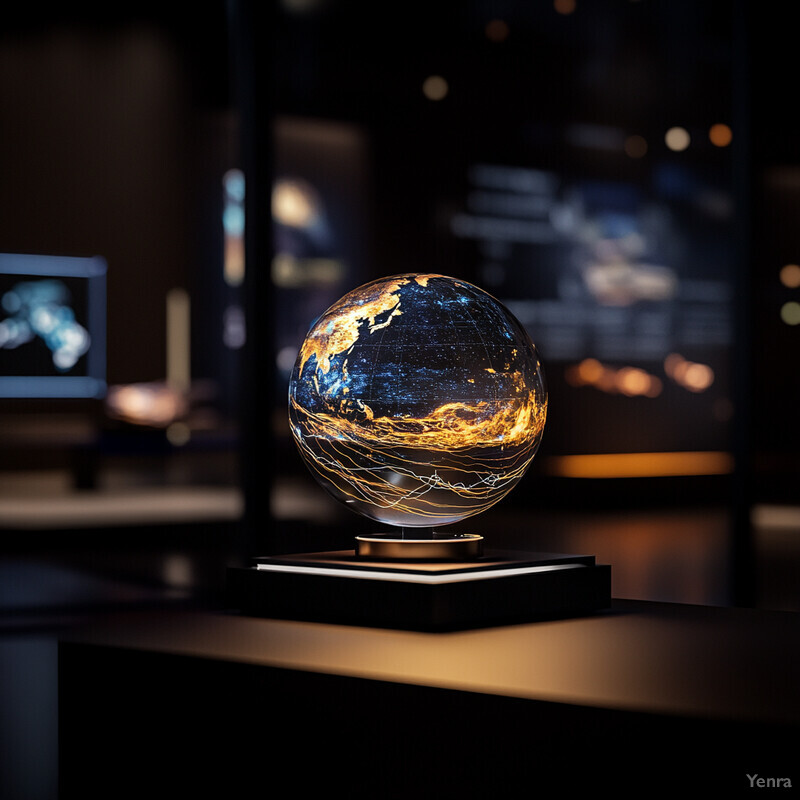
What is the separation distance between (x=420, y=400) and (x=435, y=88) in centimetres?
264

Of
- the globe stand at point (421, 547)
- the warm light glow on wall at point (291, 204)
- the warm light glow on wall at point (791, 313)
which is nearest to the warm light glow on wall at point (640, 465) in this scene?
the warm light glow on wall at point (791, 313)

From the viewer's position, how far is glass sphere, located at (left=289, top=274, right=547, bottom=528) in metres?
3.32

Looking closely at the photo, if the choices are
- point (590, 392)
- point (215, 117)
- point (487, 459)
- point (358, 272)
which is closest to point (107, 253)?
point (215, 117)

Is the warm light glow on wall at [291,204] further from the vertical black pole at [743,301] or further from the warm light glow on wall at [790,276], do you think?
the warm light glow on wall at [790,276]

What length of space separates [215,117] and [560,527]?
2690 mm

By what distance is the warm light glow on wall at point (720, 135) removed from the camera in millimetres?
4574

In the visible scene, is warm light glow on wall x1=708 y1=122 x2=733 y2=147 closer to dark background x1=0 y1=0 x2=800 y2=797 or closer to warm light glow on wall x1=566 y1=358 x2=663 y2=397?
dark background x1=0 y1=0 x2=800 y2=797

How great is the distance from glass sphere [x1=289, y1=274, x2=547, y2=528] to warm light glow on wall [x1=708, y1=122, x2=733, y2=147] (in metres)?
1.49

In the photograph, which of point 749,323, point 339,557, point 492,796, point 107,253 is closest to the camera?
point 492,796

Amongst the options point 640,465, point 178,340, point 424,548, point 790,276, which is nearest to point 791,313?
point 790,276

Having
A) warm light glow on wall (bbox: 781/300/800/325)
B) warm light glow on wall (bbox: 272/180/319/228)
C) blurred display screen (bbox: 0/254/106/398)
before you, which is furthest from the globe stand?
blurred display screen (bbox: 0/254/106/398)

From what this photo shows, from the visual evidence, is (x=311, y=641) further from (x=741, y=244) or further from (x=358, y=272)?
(x=358, y=272)

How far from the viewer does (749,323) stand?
177 inches

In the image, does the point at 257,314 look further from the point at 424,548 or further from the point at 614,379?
the point at 424,548
